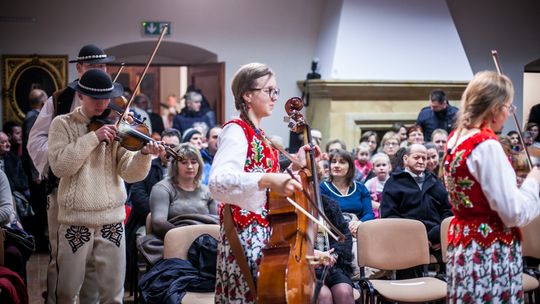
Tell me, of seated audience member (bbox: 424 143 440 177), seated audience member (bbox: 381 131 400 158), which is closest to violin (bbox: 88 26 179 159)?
seated audience member (bbox: 424 143 440 177)

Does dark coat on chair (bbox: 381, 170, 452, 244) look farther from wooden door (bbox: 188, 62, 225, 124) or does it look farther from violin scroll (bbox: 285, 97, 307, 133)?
wooden door (bbox: 188, 62, 225, 124)

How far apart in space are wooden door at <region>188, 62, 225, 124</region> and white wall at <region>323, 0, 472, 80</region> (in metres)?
1.32

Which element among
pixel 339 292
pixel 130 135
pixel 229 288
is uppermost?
pixel 130 135

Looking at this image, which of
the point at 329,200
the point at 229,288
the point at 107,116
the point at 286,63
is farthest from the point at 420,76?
the point at 229,288

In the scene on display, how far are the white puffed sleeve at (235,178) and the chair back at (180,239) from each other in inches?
63.1

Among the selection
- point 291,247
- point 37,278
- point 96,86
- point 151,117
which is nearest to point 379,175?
point 37,278

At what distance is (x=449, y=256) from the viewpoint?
10.5 feet

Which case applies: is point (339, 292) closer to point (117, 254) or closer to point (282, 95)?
point (117, 254)

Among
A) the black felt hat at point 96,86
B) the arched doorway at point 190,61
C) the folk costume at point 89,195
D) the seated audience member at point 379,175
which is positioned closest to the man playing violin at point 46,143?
the folk costume at point 89,195

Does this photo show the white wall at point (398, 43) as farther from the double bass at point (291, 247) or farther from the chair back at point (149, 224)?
the double bass at point (291, 247)

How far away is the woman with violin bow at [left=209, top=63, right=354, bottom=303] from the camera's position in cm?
290

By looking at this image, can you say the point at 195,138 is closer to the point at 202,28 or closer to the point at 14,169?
the point at 14,169

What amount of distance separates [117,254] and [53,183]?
52 centimetres

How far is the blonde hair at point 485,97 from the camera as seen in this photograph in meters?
3.00
